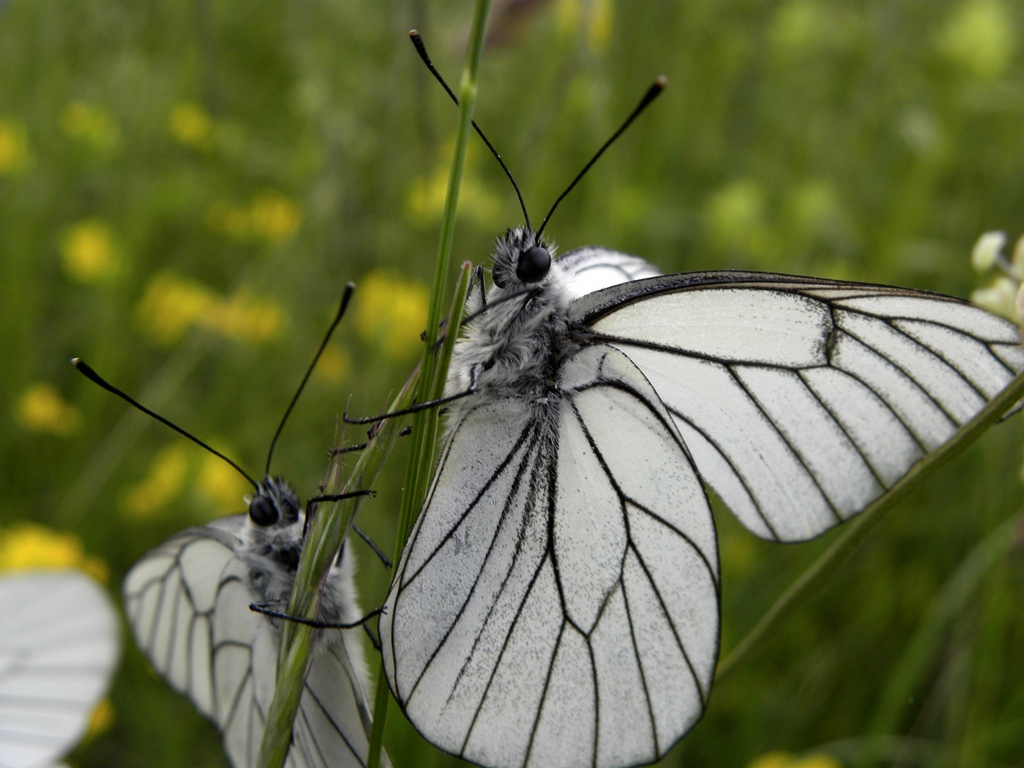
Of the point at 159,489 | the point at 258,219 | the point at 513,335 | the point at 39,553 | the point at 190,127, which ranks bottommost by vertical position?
the point at 39,553

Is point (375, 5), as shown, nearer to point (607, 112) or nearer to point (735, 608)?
point (607, 112)

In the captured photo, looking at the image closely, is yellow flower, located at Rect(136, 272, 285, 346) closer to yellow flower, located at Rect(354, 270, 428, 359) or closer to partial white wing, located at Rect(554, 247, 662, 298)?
yellow flower, located at Rect(354, 270, 428, 359)

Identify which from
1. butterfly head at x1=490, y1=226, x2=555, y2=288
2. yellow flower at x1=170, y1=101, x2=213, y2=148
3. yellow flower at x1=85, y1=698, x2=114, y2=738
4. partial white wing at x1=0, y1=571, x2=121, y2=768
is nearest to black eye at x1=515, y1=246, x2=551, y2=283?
butterfly head at x1=490, y1=226, x2=555, y2=288

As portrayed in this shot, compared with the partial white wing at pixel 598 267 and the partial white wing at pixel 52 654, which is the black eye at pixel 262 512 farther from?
the partial white wing at pixel 598 267

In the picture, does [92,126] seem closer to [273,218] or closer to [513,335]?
[273,218]

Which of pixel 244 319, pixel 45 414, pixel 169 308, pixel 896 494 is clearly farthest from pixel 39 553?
pixel 896 494

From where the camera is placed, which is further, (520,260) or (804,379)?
(804,379)
